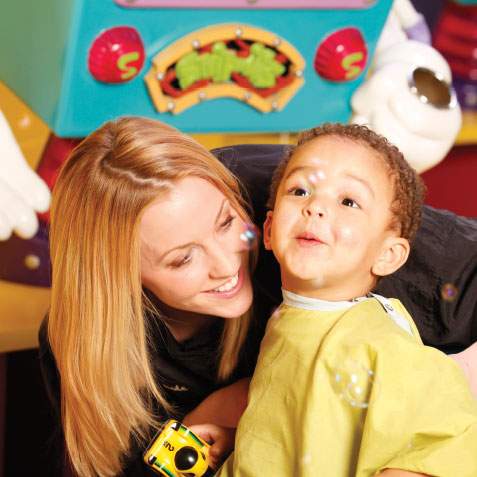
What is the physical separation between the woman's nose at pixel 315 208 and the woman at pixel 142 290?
0.48ft

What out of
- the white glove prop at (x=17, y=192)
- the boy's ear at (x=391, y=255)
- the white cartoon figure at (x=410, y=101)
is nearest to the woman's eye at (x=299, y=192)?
the boy's ear at (x=391, y=255)

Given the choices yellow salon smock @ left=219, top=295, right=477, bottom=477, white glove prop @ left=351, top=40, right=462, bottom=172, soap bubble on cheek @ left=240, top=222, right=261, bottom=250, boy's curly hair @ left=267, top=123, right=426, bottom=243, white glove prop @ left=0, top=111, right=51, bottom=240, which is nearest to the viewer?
yellow salon smock @ left=219, top=295, right=477, bottom=477

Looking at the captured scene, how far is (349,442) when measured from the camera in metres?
0.72

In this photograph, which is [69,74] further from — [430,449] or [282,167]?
[430,449]

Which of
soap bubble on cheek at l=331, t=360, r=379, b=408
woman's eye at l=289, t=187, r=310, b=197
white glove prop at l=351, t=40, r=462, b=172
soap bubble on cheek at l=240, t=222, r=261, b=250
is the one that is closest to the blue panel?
white glove prop at l=351, t=40, r=462, b=172

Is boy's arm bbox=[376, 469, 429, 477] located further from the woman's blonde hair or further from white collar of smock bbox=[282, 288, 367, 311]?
the woman's blonde hair

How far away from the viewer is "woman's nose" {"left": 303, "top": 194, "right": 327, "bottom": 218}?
728 millimetres

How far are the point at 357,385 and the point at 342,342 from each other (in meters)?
0.05

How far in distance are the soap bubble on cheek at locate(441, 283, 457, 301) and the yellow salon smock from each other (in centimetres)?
22

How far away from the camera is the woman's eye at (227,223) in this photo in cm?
87

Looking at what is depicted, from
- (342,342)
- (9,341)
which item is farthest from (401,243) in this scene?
(9,341)

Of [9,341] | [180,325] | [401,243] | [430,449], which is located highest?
[401,243]

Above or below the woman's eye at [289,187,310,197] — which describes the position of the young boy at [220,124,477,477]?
below

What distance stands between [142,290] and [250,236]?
0.17 meters
